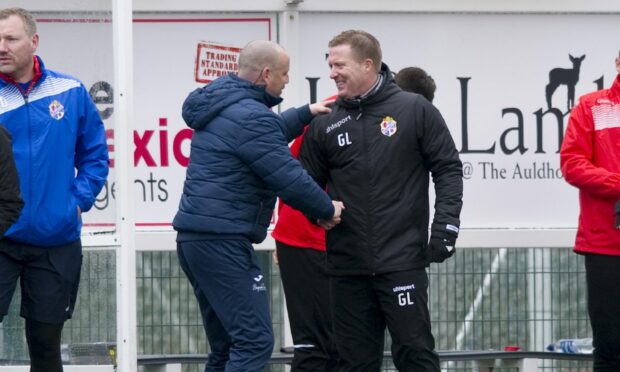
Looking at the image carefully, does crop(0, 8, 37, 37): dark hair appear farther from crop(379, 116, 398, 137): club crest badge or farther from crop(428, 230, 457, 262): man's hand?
crop(428, 230, 457, 262): man's hand

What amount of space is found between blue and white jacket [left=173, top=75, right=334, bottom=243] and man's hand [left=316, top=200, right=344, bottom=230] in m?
0.04

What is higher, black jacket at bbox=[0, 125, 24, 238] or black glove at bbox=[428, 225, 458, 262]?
black jacket at bbox=[0, 125, 24, 238]

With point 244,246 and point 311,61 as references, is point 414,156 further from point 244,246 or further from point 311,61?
point 311,61

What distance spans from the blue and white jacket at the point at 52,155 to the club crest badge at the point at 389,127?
1.32 metres

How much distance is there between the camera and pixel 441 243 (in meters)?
6.35

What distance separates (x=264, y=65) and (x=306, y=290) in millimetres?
1262

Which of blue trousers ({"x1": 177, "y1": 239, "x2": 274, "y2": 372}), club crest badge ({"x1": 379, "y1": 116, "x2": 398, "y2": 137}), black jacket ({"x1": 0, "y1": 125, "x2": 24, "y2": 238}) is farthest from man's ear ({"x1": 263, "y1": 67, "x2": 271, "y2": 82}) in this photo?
black jacket ({"x1": 0, "y1": 125, "x2": 24, "y2": 238})

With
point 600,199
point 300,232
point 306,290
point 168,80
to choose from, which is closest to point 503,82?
point 600,199

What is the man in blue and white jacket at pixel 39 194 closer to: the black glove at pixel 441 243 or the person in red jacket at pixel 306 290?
the person in red jacket at pixel 306 290

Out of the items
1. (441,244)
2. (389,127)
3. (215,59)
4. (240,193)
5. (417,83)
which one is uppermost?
(215,59)

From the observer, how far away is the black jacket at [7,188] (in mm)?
5785

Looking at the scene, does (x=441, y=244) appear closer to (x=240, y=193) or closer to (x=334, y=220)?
(x=334, y=220)

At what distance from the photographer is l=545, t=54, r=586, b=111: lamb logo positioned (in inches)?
347

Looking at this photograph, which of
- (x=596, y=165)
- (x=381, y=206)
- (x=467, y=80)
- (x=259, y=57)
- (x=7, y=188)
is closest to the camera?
(x=7, y=188)
